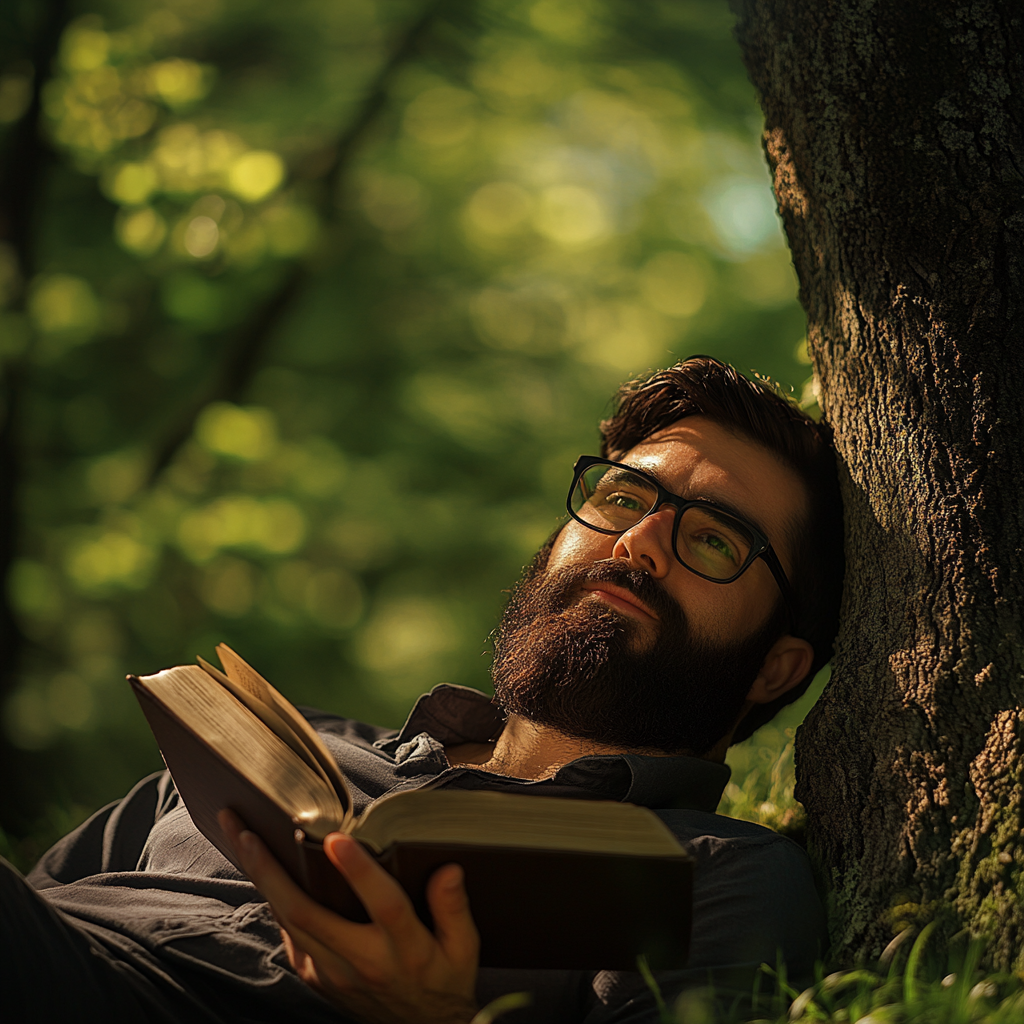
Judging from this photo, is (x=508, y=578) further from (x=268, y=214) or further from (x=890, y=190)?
(x=890, y=190)

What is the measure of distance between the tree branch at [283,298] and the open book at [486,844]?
273 inches

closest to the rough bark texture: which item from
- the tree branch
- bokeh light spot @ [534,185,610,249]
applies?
the tree branch

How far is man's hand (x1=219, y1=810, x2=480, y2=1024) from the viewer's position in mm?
1248

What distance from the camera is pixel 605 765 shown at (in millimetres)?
2033

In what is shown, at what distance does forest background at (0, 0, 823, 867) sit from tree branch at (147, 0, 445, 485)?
0.03m

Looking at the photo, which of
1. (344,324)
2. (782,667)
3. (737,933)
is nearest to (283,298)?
(344,324)

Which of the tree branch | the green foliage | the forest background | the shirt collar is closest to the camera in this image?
the green foliage

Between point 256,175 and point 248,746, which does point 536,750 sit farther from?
point 256,175

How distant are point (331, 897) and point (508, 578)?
726cm

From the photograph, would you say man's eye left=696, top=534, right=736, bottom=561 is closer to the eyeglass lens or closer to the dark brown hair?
the eyeglass lens

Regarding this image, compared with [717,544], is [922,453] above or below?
above

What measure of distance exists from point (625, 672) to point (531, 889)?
98cm

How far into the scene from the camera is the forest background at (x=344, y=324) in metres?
6.76

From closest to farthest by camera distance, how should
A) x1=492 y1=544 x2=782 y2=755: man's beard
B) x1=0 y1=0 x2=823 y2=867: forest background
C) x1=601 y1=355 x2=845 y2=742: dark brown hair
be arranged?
x1=492 y1=544 x2=782 y2=755: man's beard < x1=601 y1=355 x2=845 y2=742: dark brown hair < x1=0 y1=0 x2=823 y2=867: forest background
